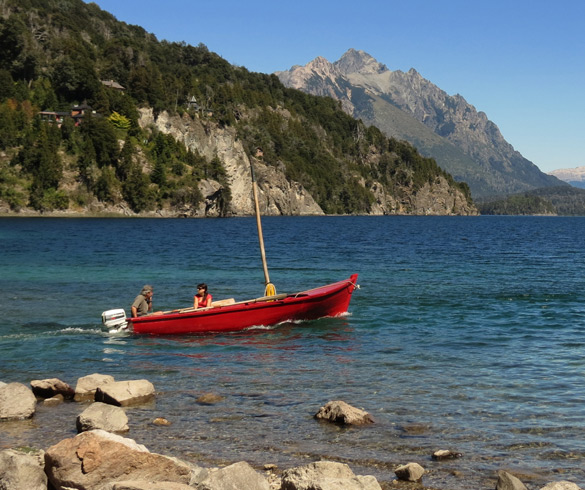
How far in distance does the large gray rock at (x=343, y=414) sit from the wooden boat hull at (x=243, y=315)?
37.3ft

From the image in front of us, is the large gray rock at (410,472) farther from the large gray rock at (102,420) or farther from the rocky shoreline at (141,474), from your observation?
the large gray rock at (102,420)

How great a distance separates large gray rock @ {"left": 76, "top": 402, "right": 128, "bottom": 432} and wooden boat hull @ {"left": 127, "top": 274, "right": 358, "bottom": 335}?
37.2 feet

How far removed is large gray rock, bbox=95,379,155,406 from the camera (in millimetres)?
15273

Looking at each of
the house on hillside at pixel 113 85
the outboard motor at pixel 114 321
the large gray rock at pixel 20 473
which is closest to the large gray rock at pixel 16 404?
the large gray rock at pixel 20 473

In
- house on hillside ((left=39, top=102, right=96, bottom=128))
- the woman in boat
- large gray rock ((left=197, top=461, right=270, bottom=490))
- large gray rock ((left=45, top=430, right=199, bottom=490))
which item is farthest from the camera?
house on hillside ((left=39, top=102, right=96, bottom=128))

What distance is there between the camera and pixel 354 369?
1952cm

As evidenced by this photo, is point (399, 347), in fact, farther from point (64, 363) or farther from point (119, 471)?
point (119, 471)

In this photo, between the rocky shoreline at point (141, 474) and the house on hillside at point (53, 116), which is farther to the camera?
the house on hillside at point (53, 116)

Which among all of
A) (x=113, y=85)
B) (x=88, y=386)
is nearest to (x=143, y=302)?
(x=88, y=386)

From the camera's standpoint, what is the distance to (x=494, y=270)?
53.8 meters

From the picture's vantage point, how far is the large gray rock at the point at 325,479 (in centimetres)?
909

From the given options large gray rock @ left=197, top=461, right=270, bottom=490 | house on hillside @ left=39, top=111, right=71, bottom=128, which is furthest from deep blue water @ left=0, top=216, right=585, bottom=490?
house on hillside @ left=39, top=111, right=71, bottom=128

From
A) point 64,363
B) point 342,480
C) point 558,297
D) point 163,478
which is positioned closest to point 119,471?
point 163,478

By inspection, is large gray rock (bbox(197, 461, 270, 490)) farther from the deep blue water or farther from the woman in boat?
the woman in boat
